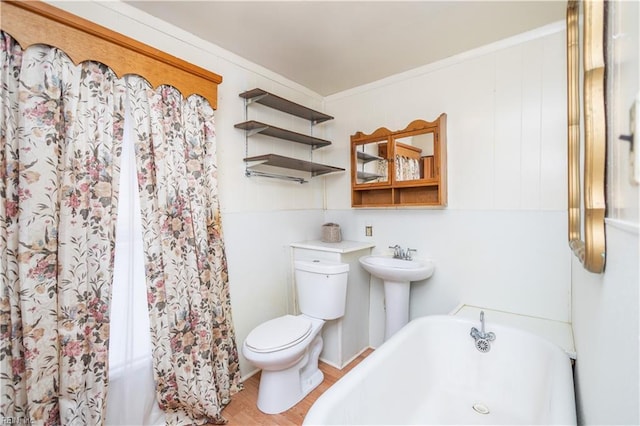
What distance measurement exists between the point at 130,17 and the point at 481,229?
8.41 ft

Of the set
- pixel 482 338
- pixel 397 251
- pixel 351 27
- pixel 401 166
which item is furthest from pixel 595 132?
pixel 397 251

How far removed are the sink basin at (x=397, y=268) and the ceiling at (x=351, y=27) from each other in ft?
5.14

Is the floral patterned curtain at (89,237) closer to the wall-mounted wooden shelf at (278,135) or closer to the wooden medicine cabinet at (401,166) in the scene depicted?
the wall-mounted wooden shelf at (278,135)

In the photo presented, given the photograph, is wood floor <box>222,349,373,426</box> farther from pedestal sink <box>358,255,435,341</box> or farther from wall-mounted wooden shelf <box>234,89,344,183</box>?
wall-mounted wooden shelf <box>234,89,344,183</box>

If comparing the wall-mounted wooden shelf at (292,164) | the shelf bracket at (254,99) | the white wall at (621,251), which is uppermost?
the shelf bracket at (254,99)

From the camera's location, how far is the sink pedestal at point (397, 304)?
2.21m

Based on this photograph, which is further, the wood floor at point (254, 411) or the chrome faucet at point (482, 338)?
the wood floor at point (254, 411)

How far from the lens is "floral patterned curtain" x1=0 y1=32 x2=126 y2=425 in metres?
1.17

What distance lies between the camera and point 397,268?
6.93ft

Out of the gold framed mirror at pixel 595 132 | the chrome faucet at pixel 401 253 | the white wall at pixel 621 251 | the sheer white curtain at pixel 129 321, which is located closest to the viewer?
the white wall at pixel 621 251

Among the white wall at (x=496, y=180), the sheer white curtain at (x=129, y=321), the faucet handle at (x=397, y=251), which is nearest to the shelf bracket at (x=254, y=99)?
the sheer white curtain at (x=129, y=321)

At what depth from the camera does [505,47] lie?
1.94 meters

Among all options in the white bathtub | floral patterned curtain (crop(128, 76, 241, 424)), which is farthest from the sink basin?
floral patterned curtain (crop(128, 76, 241, 424))

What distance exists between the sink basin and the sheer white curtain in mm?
1518
